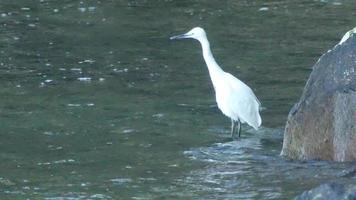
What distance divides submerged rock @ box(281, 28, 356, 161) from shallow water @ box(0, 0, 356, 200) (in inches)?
6.8

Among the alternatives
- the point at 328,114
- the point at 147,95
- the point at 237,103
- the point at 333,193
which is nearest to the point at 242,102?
the point at 237,103

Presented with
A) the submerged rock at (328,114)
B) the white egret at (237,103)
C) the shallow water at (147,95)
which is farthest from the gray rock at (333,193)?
the white egret at (237,103)

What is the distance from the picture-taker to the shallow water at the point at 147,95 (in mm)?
10164

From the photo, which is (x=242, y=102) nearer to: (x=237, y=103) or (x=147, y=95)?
(x=237, y=103)

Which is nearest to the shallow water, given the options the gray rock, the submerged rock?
the submerged rock

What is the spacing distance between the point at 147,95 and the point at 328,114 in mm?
3940

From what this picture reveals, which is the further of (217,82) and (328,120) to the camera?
(217,82)

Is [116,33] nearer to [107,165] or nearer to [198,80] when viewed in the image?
[198,80]

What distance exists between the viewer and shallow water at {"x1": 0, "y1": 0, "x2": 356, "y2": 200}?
10.2 m

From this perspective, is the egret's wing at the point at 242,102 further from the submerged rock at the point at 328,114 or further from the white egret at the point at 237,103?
the submerged rock at the point at 328,114

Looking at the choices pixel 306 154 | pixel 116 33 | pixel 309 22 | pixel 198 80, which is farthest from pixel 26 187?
pixel 309 22

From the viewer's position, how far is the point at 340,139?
34.1 ft

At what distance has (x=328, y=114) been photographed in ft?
34.4

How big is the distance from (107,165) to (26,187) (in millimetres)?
1090
